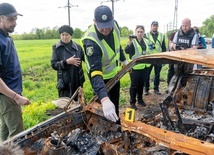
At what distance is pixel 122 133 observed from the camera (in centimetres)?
249

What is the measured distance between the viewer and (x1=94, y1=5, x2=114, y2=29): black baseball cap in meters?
2.75

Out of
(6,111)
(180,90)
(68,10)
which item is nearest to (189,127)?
(180,90)

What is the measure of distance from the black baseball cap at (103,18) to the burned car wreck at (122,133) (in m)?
0.50

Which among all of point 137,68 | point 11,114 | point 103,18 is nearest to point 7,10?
point 103,18

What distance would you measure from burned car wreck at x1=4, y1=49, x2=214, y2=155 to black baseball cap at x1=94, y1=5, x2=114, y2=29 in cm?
50

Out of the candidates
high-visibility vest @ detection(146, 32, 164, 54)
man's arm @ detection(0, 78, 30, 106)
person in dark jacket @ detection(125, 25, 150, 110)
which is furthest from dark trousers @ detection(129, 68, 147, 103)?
man's arm @ detection(0, 78, 30, 106)

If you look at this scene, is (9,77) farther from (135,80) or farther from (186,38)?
(186,38)

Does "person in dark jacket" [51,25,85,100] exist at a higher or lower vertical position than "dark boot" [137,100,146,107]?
higher

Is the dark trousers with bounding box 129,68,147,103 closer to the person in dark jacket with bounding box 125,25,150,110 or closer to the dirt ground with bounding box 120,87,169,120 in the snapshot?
the person in dark jacket with bounding box 125,25,150,110

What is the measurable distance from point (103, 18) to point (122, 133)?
1.19 meters

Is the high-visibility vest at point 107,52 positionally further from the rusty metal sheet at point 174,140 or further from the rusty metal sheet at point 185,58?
the rusty metal sheet at point 174,140

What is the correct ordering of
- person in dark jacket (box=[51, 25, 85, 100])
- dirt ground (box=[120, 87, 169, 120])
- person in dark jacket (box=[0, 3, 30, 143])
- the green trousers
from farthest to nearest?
dirt ground (box=[120, 87, 169, 120]) < person in dark jacket (box=[51, 25, 85, 100]) < the green trousers < person in dark jacket (box=[0, 3, 30, 143])

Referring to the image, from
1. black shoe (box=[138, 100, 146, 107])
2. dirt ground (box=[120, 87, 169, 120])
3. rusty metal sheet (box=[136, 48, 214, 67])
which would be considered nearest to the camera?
rusty metal sheet (box=[136, 48, 214, 67])

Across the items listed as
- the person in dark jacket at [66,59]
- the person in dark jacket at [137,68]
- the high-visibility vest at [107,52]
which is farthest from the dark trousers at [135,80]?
the high-visibility vest at [107,52]
